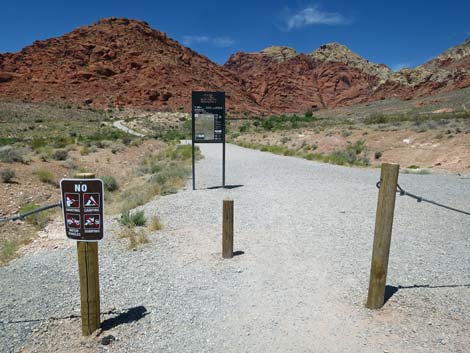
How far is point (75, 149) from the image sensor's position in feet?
75.4

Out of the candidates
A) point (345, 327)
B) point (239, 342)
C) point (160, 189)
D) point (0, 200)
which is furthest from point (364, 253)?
point (0, 200)

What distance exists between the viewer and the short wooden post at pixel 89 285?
379cm

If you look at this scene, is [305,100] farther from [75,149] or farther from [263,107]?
[75,149]

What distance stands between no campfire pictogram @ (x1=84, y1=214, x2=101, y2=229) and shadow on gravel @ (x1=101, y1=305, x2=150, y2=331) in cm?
123

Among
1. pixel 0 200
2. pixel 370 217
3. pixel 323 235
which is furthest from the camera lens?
pixel 0 200

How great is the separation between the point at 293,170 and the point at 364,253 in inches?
377

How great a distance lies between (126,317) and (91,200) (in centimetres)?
154

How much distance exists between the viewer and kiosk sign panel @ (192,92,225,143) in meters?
11.0

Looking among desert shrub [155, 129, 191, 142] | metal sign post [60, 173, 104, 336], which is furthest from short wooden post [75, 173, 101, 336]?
desert shrub [155, 129, 191, 142]

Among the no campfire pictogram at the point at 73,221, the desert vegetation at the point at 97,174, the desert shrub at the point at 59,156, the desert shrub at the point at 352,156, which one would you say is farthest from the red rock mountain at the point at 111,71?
the no campfire pictogram at the point at 73,221

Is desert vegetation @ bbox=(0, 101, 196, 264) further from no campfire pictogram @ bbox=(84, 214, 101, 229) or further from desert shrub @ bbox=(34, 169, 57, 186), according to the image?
no campfire pictogram @ bbox=(84, 214, 101, 229)

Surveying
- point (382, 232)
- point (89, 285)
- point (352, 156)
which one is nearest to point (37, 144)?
point (352, 156)

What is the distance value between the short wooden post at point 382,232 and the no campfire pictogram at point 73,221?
10.2 ft

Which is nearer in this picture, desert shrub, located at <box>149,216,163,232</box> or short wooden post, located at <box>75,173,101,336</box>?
short wooden post, located at <box>75,173,101,336</box>
